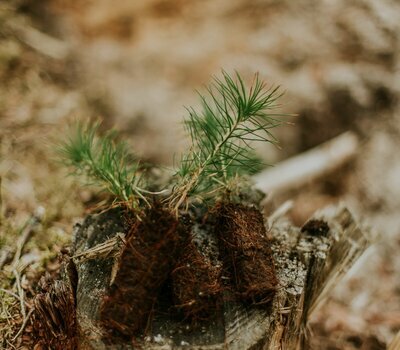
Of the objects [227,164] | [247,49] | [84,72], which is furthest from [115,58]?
[227,164]

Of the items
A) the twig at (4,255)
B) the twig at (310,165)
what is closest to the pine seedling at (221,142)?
the twig at (4,255)

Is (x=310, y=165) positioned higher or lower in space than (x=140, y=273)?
higher

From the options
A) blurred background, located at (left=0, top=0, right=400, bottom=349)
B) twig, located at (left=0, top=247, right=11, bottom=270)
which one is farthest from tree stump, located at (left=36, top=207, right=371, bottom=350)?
blurred background, located at (left=0, top=0, right=400, bottom=349)

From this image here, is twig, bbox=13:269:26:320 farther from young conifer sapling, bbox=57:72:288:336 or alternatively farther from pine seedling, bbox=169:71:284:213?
pine seedling, bbox=169:71:284:213

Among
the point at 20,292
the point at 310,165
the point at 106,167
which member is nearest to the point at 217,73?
the point at 310,165

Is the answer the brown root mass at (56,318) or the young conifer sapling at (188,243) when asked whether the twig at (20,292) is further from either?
the young conifer sapling at (188,243)

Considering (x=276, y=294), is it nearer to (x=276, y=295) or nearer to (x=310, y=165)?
(x=276, y=295)

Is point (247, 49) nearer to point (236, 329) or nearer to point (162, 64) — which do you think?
point (162, 64)
